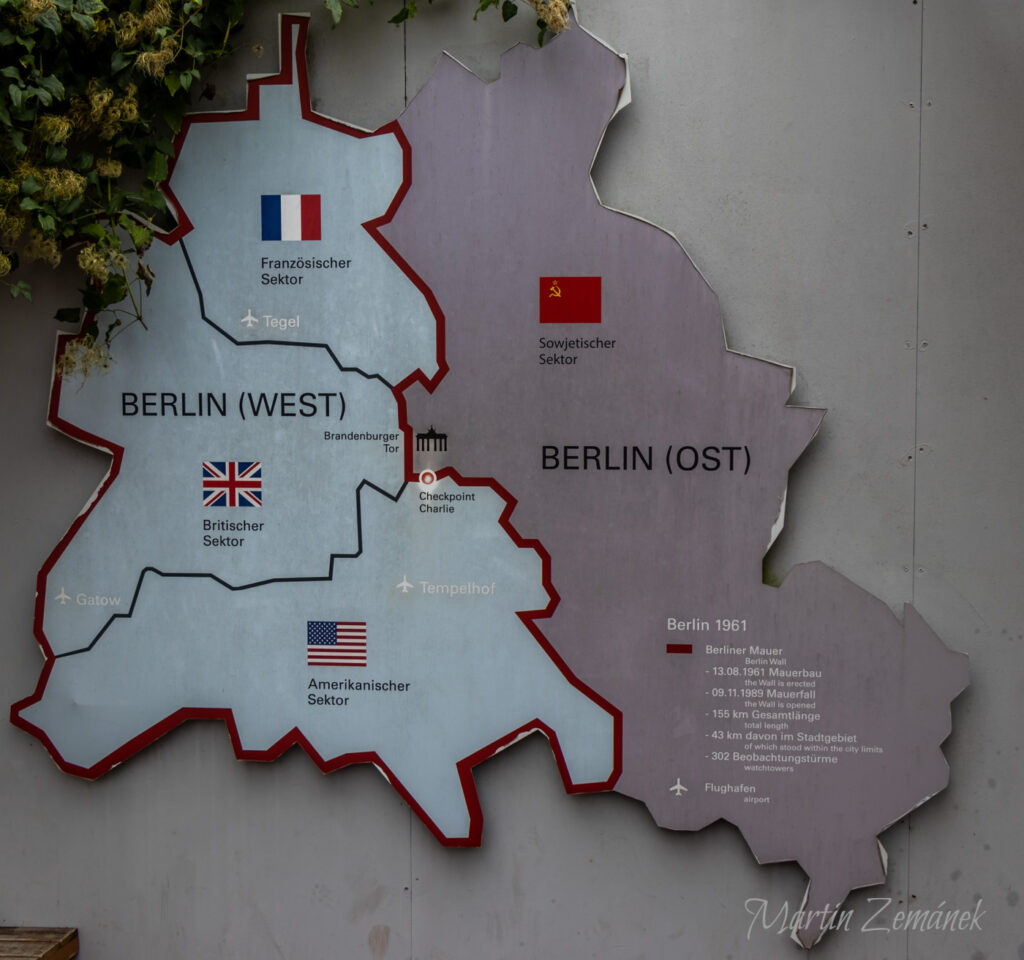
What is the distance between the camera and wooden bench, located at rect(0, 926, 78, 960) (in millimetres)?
2566

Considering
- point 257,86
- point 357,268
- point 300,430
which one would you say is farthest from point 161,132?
point 300,430

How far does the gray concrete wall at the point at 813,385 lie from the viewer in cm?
240

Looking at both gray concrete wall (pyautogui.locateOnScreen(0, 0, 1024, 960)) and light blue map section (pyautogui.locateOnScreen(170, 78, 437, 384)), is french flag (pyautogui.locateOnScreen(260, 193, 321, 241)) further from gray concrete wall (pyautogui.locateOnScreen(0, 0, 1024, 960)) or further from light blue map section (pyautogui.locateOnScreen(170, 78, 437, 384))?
gray concrete wall (pyautogui.locateOnScreen(0, 0, 1024, 960))

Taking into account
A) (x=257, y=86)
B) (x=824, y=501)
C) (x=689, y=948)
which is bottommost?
(x=689, y=948)

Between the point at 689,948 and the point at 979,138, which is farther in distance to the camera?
the point at 689,948

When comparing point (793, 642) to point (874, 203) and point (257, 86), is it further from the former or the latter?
point (257, 86)

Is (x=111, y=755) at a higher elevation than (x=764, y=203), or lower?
lower

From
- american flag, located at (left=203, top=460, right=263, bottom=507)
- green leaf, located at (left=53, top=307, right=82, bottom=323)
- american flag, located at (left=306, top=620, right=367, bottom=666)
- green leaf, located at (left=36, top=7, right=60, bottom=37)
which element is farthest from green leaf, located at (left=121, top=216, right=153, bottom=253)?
american flag, located at (left=306, top=620, right=367, bottom=666)

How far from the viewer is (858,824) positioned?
2.46 metres

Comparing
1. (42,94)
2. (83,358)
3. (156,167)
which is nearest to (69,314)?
(83,358)

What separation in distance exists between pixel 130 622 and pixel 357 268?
3.68ft

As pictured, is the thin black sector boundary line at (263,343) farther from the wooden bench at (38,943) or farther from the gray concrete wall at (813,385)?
the wooden bench at (38,943)

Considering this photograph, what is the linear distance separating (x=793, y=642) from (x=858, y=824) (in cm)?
49

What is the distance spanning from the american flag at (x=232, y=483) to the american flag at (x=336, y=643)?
1.19ft
